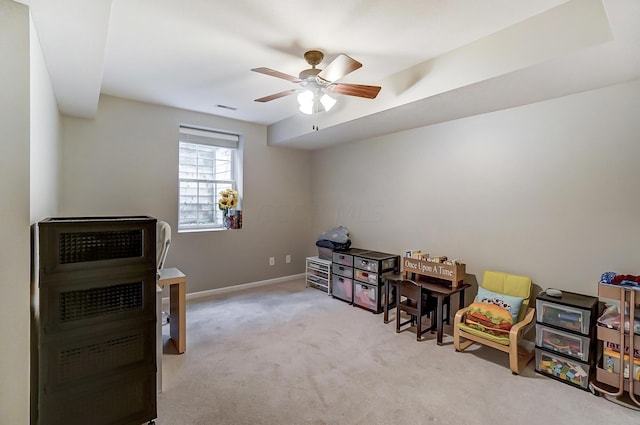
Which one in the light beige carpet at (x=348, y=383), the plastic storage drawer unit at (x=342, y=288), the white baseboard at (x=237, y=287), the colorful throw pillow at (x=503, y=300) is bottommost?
the light beige carpet at (x=348, y=383)

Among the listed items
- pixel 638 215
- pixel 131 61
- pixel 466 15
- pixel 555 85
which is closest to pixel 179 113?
pixel 131 61

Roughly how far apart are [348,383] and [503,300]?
5.32 ft

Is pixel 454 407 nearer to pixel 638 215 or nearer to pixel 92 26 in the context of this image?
pixel 638 215

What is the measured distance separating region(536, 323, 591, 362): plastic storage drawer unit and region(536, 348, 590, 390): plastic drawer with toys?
44 mm

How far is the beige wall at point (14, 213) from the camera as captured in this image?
1435 mm

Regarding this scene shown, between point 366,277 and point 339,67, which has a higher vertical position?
point 339,67

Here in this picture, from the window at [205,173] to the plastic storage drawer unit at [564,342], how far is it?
3979 millimetres

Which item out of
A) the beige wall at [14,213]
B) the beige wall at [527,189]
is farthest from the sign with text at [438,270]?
the beige wall at [14,213]

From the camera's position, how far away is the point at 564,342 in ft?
7.55

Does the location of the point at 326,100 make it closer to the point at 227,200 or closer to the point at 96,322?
the point at 96,322

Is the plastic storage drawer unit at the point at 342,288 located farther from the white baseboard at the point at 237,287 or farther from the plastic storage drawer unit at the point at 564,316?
the plastic storage drawer unit at the point at 564,316

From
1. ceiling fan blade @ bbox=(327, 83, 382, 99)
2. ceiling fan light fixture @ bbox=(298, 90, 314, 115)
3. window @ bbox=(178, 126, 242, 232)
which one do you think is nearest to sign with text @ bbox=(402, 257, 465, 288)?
ceiling fan blade @ bbox=(327, 83, 382, 99)

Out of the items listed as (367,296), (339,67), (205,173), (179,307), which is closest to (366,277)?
(367,296)

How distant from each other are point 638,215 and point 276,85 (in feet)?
10.9
